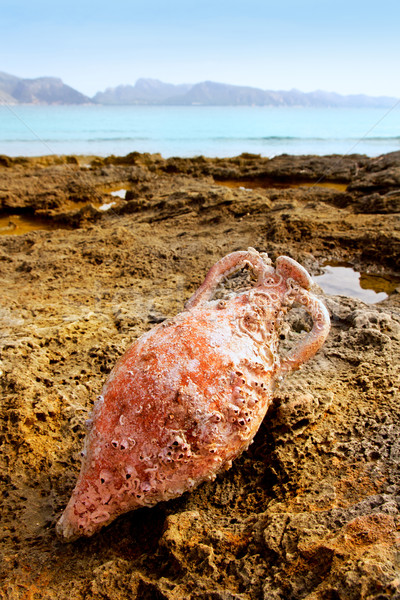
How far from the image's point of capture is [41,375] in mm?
2881

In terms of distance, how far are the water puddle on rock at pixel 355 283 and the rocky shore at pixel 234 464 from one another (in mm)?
148

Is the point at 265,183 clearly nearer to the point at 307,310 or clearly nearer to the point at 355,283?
the point at 355,283

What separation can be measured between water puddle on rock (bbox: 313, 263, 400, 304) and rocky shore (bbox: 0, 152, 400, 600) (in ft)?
0.48

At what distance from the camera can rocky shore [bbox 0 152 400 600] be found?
154cm

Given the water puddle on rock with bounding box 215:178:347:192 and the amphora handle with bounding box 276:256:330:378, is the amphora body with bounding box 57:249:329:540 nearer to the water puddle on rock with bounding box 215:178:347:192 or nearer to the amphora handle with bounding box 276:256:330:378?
the amphora handle with bounding box 276:256:330:378

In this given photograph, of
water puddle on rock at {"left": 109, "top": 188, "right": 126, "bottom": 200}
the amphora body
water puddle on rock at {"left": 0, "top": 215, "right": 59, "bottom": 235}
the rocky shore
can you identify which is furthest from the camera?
water puddle on rock at {"left": 109, "top": 188, "right": 126, "bottom": 200}

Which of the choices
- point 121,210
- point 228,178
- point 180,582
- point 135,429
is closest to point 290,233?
point 121,210

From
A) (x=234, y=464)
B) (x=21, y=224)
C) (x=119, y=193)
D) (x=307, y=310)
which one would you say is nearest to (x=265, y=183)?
(x=119, y=193)

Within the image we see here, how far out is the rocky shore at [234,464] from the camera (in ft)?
5.06

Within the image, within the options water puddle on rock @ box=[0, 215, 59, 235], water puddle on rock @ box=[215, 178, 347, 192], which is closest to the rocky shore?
water puddle on rock @ box=[0, 215, 59, 235]

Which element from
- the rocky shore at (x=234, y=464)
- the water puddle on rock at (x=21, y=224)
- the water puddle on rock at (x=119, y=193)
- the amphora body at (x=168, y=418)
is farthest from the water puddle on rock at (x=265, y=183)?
the amphora body at (x=168, y=418)

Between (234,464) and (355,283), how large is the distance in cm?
321

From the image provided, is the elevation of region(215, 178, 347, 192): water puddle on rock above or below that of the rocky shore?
above

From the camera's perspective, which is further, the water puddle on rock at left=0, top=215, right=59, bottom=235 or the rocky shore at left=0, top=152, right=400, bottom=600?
the water puddle on rock at left=0, top=215, right=59, bottom=235
